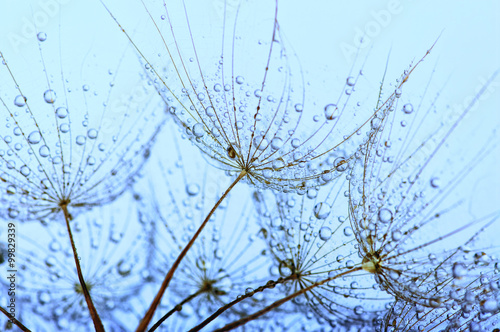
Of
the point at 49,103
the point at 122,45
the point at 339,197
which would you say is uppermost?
the point at 122,45

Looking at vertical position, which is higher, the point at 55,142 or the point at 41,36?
the point at 41,36

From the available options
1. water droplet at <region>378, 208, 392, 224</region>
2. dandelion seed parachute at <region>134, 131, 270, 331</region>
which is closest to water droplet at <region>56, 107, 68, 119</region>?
dandelion seed parachute at <region>134, 131, 270, 331</region>

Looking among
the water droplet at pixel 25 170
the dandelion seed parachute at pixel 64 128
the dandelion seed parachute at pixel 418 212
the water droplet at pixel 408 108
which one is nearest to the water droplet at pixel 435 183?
the dandelion seed parachute at pixel 418 212

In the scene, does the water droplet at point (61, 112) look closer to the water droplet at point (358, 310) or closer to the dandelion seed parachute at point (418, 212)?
the dandelion seed parachute at point (418, 212)

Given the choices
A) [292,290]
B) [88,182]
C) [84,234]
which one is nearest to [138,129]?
[88,182]

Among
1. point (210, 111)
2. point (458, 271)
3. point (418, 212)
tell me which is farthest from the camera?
point (418, 212)

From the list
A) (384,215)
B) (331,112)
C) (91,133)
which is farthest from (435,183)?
(91,133)

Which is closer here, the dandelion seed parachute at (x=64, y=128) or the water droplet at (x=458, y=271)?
the water droplet at (x=458, y=271)

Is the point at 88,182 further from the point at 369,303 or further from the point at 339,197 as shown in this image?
the point at 369,303

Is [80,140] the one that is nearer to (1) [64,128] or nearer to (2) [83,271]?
(1) [64,128]
